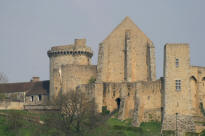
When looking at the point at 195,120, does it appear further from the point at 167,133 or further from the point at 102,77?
the point at 102,77

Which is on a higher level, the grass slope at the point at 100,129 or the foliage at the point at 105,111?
the foliage at the point at 105,111

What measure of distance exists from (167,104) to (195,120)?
4.09m

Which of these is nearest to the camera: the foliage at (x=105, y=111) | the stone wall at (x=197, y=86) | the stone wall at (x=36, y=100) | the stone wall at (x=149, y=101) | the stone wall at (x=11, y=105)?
the stone wall at (x=197, y=86)

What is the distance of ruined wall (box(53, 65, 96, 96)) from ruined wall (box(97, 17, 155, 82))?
9.06 ft

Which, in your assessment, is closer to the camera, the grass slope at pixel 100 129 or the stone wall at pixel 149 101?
the grass slope at pixel 100 129

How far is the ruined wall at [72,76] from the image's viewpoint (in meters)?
88.9

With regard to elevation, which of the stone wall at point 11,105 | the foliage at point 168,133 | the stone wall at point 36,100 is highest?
the stone wall at point 36,100

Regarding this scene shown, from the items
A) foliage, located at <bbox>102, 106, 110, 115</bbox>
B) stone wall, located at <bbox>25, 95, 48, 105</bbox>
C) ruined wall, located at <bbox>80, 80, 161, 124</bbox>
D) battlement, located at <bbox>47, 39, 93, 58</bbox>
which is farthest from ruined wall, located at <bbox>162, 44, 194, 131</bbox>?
stone wall, located at <bbox>25, 95, 48, 105</bbox>

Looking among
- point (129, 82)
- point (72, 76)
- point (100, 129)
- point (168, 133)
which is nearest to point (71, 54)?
point (72, 76)

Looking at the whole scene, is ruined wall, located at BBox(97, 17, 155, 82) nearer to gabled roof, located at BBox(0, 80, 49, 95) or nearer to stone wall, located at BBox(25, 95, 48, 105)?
stone wall, located at BBox(25, 95, 48, 105)

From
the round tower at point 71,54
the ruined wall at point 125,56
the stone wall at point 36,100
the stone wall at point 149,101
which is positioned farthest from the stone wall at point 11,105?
the stone wall at point 149,101

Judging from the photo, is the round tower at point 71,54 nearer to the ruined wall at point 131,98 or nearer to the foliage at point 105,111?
the ruined wall at point 131,98

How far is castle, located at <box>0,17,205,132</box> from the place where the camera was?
7631 centimetres

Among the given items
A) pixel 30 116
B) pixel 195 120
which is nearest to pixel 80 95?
pixel 30 116
